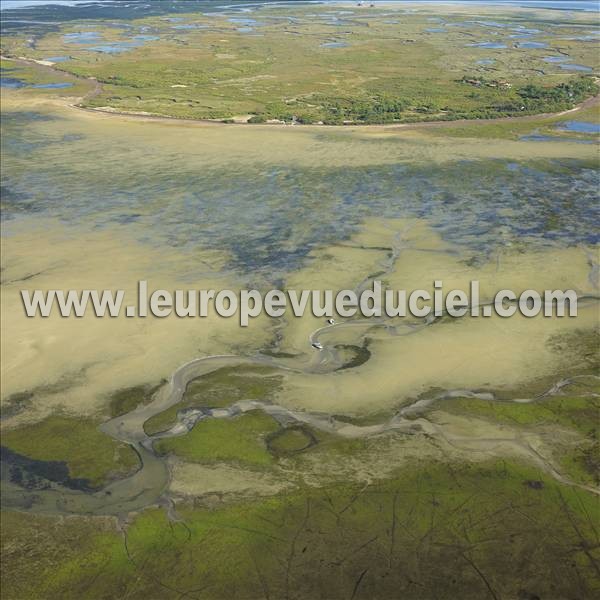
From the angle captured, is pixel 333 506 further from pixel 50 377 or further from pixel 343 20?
pixel 343 20

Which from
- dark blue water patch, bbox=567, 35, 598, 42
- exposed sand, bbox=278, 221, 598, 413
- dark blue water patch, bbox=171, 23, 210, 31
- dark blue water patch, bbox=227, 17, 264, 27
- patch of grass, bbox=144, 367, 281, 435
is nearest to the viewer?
patch of grass, bbox=144, 367, 281, 435

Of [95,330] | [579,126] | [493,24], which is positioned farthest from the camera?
[493,24]

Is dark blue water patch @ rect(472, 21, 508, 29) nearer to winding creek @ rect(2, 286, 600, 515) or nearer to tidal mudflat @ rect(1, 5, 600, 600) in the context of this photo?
tidal mudflat @ rect(1, 5, 600, 600)

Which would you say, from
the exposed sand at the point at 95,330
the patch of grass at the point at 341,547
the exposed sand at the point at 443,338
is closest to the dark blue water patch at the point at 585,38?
the exposed sand at the point at 443,338

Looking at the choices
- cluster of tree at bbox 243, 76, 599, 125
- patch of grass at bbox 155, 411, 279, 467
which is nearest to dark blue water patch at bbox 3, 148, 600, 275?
patch of grass at bbox 155, 411, 279, 467

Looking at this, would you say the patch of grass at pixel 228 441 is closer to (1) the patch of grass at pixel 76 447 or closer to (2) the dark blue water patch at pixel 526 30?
(1) the patch of grass at pixel 76 447

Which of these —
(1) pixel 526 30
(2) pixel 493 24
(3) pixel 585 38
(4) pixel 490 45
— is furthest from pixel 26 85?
(2) pixel 493 24

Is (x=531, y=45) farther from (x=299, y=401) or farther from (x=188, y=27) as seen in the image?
(x=299, y=401)
